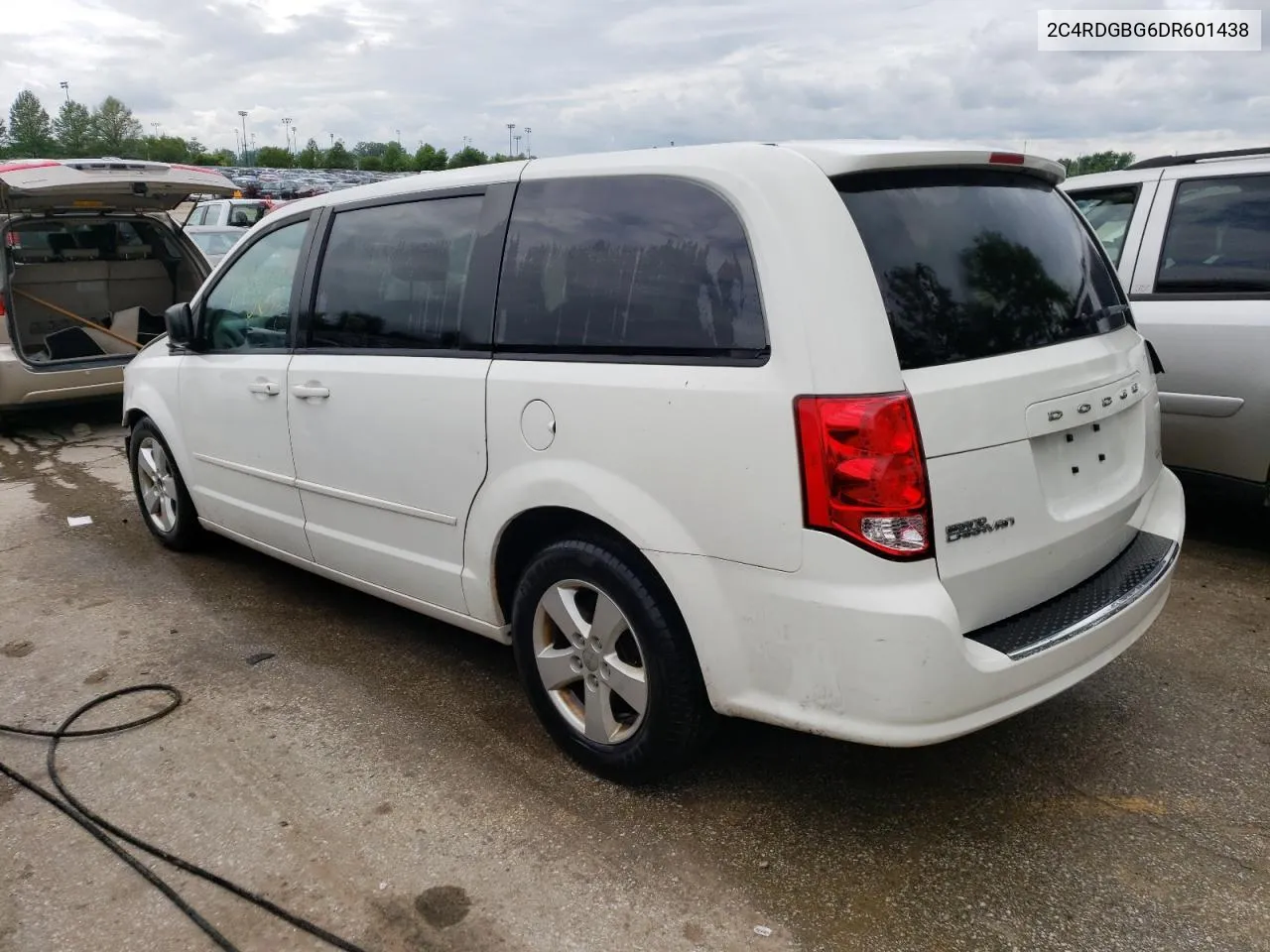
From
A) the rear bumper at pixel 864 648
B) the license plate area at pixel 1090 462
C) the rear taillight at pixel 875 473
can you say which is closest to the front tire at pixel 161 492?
the rear bumper at pixel 864 648

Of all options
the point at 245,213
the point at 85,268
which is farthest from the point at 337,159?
the point at 85,268

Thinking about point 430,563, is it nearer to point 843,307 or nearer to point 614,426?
point 614,426

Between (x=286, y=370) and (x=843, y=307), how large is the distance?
2.37 meters

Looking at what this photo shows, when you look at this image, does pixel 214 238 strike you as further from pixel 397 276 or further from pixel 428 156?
pixel 428 156

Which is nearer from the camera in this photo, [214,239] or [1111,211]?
[1111,211]

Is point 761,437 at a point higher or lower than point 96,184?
lower

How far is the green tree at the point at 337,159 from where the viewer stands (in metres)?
121

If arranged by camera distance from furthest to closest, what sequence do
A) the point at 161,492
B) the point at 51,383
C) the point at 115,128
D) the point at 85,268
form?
the point at 115,128, the point at 85,268, the point at 51,383, the point at 161,492

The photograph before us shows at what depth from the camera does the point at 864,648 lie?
2.33 meters

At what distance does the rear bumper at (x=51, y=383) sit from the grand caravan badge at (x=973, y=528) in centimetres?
760

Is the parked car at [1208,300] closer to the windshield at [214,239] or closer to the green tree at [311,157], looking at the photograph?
the windshield at [214,239]

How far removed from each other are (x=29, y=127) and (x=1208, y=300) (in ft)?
418

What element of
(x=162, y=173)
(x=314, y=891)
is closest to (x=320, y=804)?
(x=314, y=891)

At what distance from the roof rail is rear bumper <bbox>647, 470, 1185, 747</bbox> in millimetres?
3091
